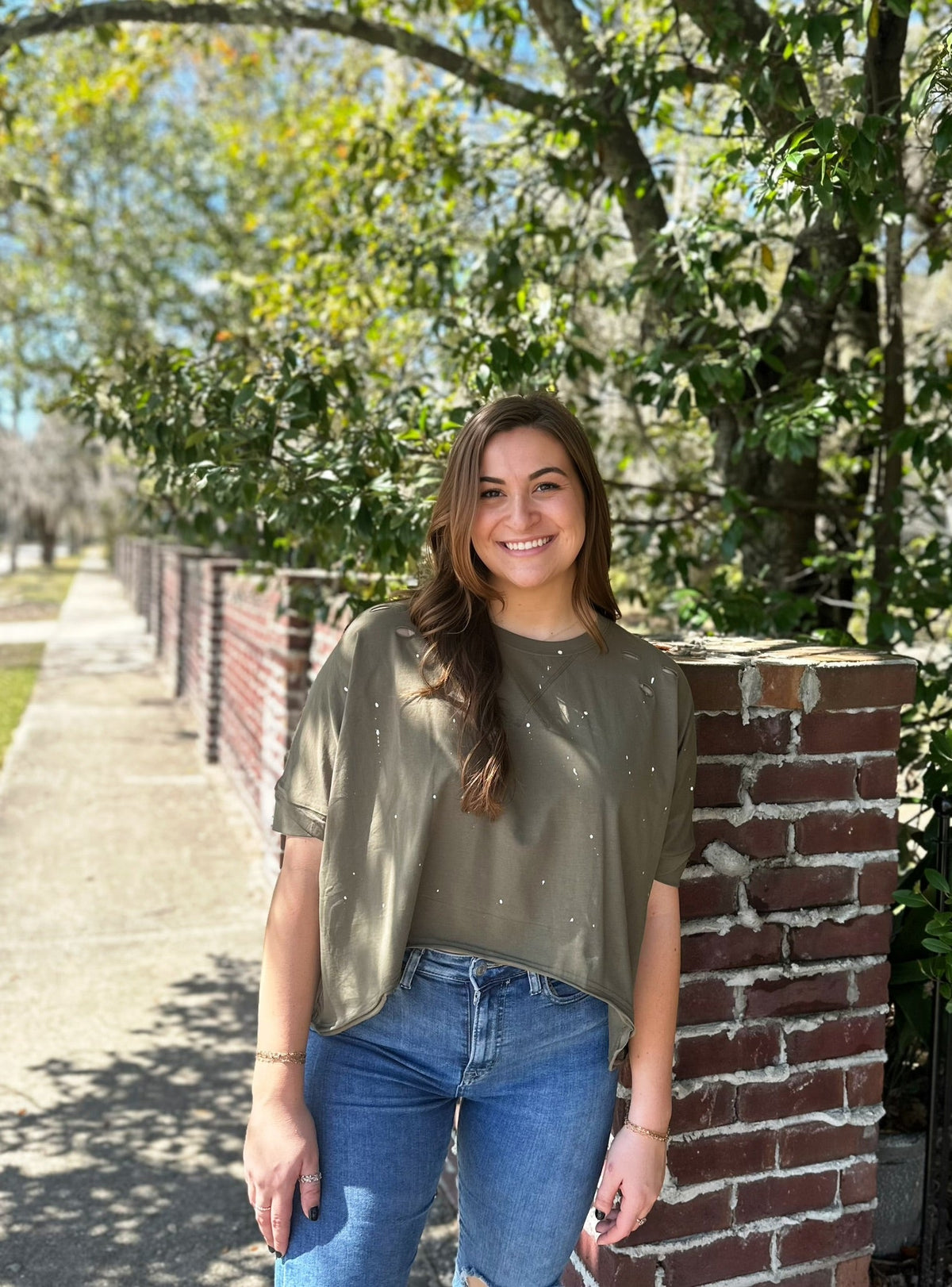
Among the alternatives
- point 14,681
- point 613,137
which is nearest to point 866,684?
point 613,137

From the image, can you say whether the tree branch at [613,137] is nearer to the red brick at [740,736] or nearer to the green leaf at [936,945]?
the red brick at [740,736]

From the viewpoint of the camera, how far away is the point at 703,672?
2.36 metres

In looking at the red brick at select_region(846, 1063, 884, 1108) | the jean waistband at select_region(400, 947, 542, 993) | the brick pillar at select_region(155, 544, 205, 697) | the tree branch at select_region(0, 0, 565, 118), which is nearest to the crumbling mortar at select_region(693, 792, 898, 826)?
the red brick at select_region(846, 1063, 884, 1108)

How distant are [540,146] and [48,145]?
1108 cm

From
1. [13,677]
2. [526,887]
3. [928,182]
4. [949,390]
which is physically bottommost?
[13,677]

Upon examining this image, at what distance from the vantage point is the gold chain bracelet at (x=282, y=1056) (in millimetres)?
1835

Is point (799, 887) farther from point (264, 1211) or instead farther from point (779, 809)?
point (264, 1211)

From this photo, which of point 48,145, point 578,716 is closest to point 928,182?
point 578,716

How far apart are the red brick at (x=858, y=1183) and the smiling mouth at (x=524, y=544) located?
4.92 feet

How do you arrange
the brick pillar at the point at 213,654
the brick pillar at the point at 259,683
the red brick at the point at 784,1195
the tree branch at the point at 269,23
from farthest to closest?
the brick pillar at the point at 213,654 < the brick pillar at the point at 259,683 < the tree branch at the point at 269,23 < the red brick at the point at 784,1195

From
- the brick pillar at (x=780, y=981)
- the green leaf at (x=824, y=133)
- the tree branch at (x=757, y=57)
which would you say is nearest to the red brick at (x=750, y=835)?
the brick pillar at (x=780, y=981)

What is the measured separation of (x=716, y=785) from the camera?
2383mm

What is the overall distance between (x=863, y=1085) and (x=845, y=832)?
54cm

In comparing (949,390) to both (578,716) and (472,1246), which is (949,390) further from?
(472,1246)
